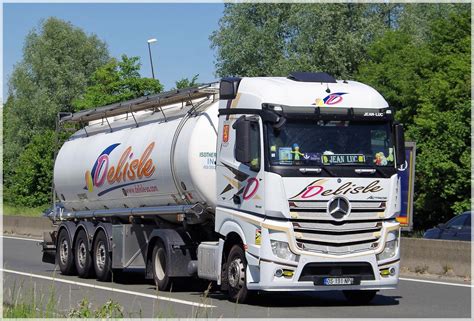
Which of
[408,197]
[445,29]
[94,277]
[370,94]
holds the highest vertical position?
[445,29]

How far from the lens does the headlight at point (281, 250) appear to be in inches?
623

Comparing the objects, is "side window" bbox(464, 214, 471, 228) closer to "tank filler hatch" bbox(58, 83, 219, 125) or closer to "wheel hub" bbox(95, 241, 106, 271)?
"tank filler hatch" bbox(58, 83, 219, 125)

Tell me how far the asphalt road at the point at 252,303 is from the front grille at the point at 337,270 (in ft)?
1.64

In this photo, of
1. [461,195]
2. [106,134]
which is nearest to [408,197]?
[106,134]

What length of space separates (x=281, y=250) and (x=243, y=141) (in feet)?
5.57

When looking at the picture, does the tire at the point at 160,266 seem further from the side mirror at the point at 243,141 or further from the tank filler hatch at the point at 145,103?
the side mirror at the point at 243,141

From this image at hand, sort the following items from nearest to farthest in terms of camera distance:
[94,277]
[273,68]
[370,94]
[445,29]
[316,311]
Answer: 1. [316,311]
2. [370,94]
3. [94,277]
4. [445,29]
5. [273,68]

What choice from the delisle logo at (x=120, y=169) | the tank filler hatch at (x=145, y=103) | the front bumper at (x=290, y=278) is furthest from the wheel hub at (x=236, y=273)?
the delisle logo at (x=120, y=169)

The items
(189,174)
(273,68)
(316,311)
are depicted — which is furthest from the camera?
(273,68)

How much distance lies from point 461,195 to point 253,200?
2658 cm

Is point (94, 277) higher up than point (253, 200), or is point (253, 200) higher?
point (253, 200)

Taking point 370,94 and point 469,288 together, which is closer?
point 370,94

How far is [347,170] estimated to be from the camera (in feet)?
52.5

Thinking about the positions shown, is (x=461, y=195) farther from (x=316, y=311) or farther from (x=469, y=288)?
(x=316, y=311)
